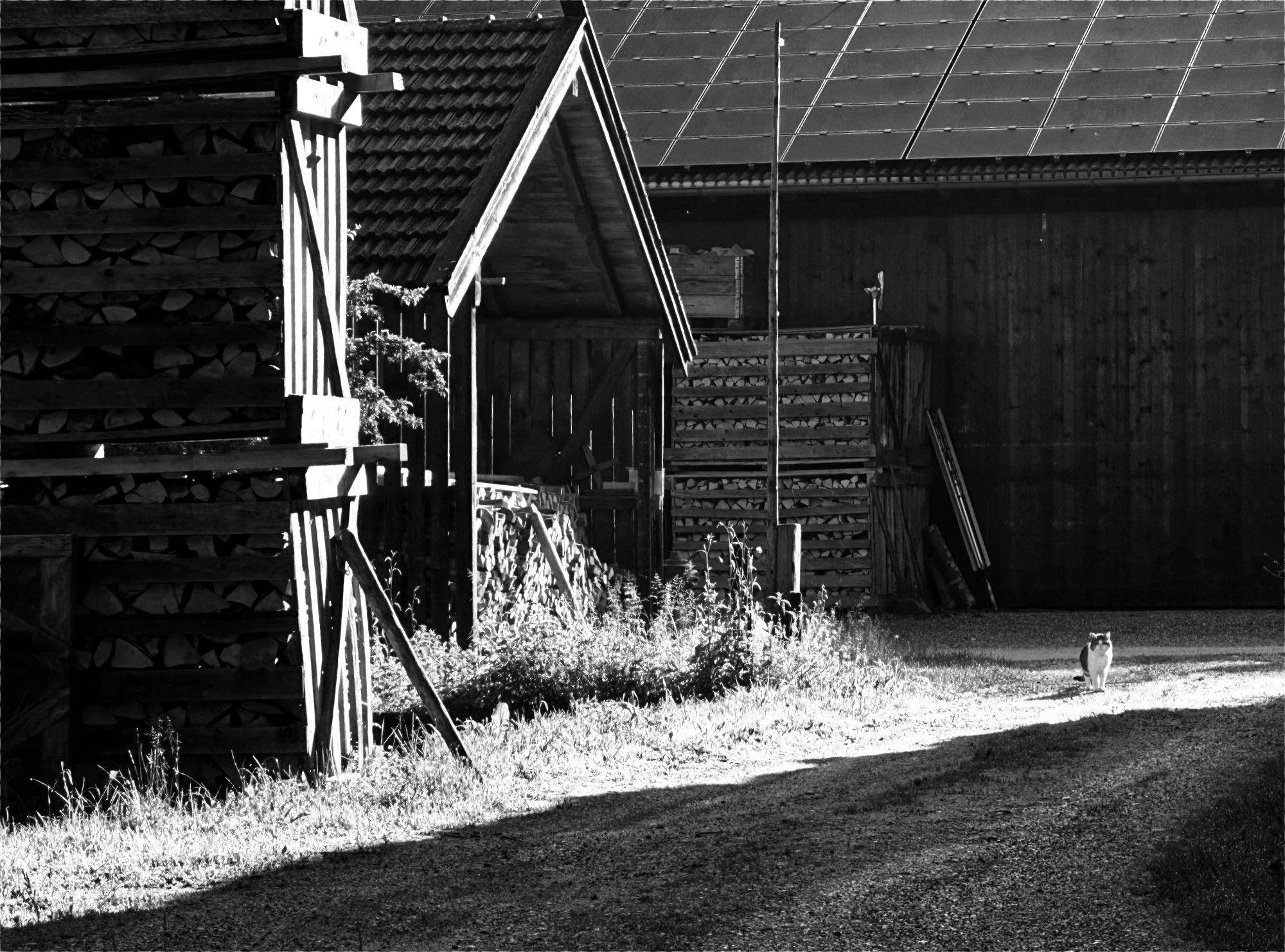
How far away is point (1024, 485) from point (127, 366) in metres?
14.3

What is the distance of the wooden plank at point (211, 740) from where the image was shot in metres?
9.78

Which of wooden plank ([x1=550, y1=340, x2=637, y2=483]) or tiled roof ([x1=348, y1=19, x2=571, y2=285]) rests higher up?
tiled roof ([x1=348, y1=19, x2=571, y2=285])

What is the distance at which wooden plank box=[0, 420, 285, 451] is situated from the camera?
985 cm

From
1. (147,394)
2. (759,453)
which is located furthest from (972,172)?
(147,394)

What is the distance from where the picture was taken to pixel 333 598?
10.1m

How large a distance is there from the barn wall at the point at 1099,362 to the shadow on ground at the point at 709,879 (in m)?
12.5

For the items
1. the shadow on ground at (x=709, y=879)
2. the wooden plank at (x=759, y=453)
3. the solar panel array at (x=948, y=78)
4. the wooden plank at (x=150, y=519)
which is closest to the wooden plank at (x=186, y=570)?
the wooden plank at (x=150, y=519)

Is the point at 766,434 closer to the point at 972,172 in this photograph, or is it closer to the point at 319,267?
the point at 972,172

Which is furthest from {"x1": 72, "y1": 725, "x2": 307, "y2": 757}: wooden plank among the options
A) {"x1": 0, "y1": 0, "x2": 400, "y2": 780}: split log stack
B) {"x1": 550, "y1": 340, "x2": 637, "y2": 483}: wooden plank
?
{"x1": 550, "y1": 340, "x2": 637, "y2": 483}: wooden plank

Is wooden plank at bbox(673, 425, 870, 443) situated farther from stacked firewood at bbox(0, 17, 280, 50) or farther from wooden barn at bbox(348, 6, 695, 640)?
stacked firewood at bbox(0, 17, 280, 50)

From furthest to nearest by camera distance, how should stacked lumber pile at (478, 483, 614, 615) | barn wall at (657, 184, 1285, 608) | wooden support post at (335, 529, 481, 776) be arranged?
barn wall at (657, 184, 1285, 608), stacked lumber pile at (478, 483, 614, 615), wooden support post at (335, 529, 481, 776)

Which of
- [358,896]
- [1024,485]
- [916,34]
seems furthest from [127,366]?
[916,34]

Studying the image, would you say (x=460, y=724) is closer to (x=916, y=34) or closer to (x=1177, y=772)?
(x=1177, y=772)

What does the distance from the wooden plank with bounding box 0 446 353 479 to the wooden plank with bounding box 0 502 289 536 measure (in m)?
0.20
